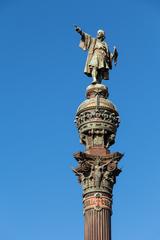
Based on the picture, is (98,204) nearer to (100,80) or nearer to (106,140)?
(106,140)

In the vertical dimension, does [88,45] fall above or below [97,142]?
above

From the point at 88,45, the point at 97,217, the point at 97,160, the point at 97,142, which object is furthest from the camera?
the point at 88,45

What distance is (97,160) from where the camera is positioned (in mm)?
26609

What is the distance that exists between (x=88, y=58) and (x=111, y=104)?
10.1ft

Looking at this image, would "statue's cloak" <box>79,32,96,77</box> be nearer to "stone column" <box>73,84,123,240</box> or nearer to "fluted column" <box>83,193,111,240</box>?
"stone column" <box>73,84,123,240</box>

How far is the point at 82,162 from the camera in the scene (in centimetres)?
2652

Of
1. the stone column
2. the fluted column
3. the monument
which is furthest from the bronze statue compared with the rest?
the fluted column

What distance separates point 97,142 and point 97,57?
4.44m

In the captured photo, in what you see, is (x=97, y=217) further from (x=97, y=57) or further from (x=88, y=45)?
(x=88, y=45)

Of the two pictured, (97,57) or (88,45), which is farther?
(88,45)

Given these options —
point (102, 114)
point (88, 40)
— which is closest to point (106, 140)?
point (102, 114)

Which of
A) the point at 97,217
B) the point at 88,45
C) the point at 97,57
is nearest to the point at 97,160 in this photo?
the point at 97,217

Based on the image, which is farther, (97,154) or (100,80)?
(100,80)

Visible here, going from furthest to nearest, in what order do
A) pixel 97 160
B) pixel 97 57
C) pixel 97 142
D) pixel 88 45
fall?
pixel 88 45 → pixel 97 57 → pixel 97 142 → pixel 97 160
